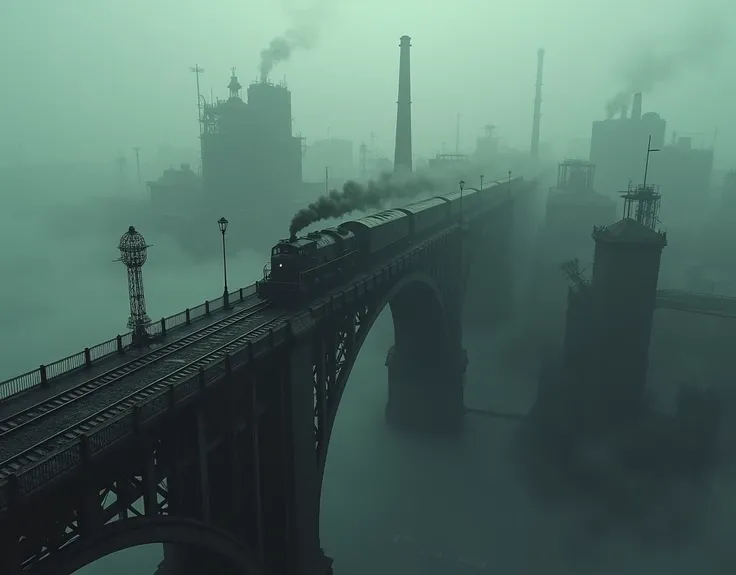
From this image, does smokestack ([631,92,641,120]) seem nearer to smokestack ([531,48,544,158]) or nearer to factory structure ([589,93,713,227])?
factory structure ([589,93,713,227])

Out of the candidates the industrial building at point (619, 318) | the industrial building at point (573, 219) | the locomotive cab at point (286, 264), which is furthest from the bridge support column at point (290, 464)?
the industrial building at point (573, 219)

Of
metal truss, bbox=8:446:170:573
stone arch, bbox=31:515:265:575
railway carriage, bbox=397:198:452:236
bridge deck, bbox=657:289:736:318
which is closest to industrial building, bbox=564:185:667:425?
bridge deck, bbox=657:289:736:318

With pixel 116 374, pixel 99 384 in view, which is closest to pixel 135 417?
pixel 99 384

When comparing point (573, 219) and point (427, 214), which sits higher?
point (427, 214)

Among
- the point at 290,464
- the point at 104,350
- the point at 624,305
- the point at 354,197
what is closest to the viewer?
the point at 104,350

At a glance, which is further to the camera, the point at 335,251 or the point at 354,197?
the point at 354,197

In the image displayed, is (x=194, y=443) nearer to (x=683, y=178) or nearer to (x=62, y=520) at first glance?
(x=62, y=520)

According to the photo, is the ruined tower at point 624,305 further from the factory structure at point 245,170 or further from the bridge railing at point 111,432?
the factory structure at point 245,170

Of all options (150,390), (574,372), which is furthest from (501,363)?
(150,390)
